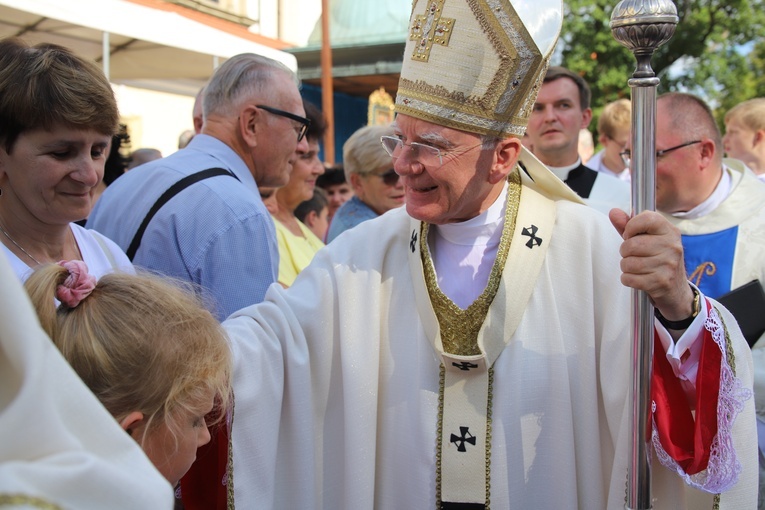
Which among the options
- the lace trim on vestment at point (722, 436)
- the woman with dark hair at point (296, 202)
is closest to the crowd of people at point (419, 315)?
the lace trim on vestment at point (722, 436)

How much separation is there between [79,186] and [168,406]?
854mm

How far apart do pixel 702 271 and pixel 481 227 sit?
175 centimetres

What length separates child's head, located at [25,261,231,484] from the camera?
155 centimetres

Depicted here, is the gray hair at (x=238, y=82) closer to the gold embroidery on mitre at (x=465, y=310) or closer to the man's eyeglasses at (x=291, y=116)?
the man's eyeglasses at (x=291, y=116)

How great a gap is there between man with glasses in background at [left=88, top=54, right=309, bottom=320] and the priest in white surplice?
38 cm

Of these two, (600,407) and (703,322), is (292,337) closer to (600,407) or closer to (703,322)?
(600,407)

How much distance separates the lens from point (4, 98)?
210 cm

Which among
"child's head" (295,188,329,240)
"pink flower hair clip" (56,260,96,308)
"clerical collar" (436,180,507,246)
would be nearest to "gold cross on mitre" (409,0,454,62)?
"clerical collar" (436,180,507,246)

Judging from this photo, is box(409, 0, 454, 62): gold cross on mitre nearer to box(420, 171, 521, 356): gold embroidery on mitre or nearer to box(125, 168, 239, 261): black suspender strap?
box(420, 171, 521, 356): gold embroidery on mitre

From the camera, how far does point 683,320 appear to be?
2121 mm

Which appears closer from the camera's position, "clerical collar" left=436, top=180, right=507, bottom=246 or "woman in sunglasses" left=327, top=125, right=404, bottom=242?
"clerical collar" left=436, top=180, right=507, bottom=246

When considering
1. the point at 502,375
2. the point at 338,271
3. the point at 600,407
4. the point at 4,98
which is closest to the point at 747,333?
the point at 600,407

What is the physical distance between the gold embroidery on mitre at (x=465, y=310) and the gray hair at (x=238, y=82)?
1.20 metres

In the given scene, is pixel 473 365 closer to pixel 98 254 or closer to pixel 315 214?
pixel 98 254
